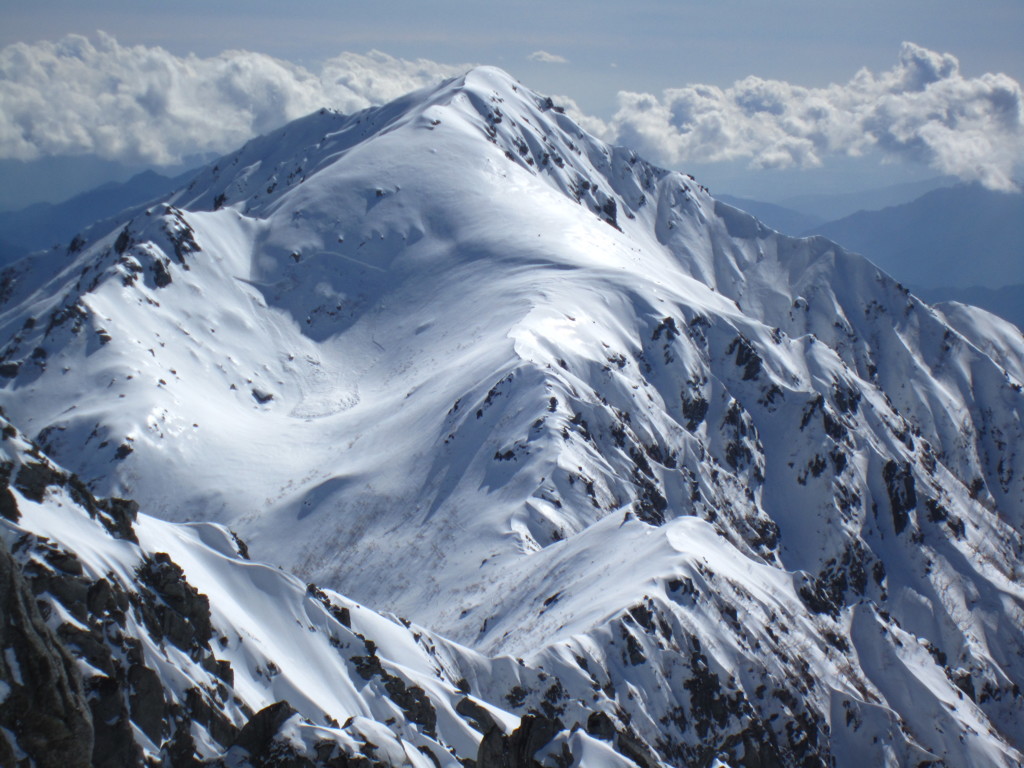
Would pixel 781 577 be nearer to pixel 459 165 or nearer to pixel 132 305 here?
pixel 132 305

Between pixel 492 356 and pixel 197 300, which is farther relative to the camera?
pixel 197 300

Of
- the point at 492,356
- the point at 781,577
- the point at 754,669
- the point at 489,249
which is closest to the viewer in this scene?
the point at 754,669

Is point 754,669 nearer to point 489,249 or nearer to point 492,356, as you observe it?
point 492,356

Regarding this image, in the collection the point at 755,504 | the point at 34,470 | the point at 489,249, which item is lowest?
the point at 755,504

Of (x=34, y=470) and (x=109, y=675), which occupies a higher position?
(x=34, y=470)

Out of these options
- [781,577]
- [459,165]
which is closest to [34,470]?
[781,577]

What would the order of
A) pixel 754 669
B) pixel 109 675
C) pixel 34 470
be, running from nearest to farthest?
pixel 109 675, pixel 34 470, pixel 754 669

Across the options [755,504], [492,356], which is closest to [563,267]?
[492,356]
